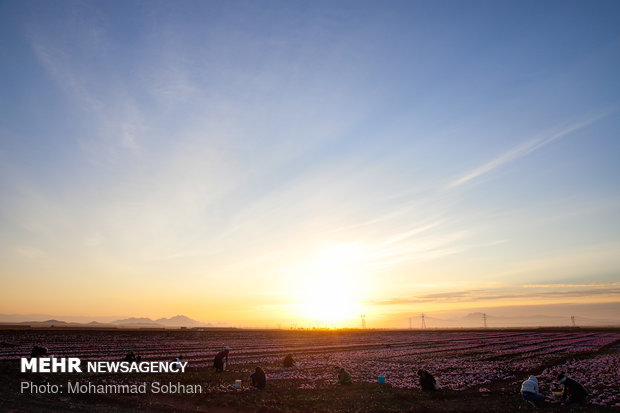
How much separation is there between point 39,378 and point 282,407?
55.4 ft

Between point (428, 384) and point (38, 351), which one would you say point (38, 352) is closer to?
point (38, 351)

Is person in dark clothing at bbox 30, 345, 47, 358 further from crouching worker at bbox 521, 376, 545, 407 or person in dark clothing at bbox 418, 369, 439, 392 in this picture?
crouching worker at bbox 521, 376, 545, 407

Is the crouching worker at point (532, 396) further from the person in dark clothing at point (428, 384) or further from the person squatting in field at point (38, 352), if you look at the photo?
the person squatting in field at point (38, 352)

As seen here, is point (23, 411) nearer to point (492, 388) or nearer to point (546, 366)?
point (492, 388)

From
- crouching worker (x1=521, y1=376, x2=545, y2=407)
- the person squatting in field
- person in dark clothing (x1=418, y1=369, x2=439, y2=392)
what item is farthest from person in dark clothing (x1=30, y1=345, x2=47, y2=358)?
crouching worker (x1=521, y1=376, x2=545, y2=407)

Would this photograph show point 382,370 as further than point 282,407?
Yes

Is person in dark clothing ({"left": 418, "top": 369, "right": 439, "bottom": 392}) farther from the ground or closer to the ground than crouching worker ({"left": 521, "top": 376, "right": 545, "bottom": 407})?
closer to the ground

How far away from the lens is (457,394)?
18.1 m

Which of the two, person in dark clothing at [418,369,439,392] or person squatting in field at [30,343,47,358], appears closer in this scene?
person in dark clothing at [418,369,439,392]

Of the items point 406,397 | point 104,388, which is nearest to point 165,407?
point 104,388

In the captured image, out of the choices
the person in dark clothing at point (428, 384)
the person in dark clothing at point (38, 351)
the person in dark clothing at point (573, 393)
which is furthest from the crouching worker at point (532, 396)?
the person in dark clothing at point (38, 351)

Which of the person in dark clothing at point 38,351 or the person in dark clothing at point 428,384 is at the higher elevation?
the person in dark clothing at point 38,351

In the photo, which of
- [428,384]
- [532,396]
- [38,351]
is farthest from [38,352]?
[532,396]

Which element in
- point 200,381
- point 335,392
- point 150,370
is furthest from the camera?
point 150,370
